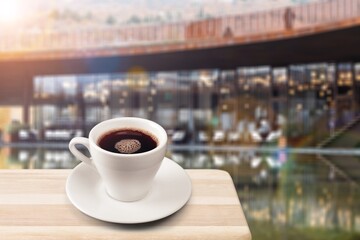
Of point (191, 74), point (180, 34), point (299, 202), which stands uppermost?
point (180, 34)

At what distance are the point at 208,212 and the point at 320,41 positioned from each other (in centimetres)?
772

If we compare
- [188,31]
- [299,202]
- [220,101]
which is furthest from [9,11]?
[299,202]

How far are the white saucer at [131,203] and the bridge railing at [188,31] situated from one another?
286 inches

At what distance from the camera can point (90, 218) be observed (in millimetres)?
578

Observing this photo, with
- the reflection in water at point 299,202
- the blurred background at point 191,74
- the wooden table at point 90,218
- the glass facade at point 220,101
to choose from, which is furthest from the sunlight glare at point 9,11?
the wooden table at point 90,218

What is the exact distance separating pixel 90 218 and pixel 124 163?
9cm

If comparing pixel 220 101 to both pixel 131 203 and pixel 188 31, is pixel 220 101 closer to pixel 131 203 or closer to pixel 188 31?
pixel 188 31

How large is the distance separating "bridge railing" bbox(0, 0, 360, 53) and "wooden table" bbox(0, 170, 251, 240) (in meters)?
7.29

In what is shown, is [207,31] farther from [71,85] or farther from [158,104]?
[71,85]

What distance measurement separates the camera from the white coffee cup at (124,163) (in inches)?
22.2

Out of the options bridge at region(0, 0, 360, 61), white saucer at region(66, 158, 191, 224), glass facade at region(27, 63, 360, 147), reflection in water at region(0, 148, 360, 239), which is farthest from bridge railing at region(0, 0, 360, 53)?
white saucer at region(66, 158, 191, 224)

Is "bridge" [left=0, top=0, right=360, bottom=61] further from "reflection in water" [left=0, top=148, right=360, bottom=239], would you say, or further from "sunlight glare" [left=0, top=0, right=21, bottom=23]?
Result: "reflection in water" [left=0, top=148, right=360, bottom=239]

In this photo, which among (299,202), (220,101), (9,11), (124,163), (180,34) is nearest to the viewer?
(124,163)

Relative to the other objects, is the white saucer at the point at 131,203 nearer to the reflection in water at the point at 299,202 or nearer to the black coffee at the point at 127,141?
the black coffee at the point at 127,141
